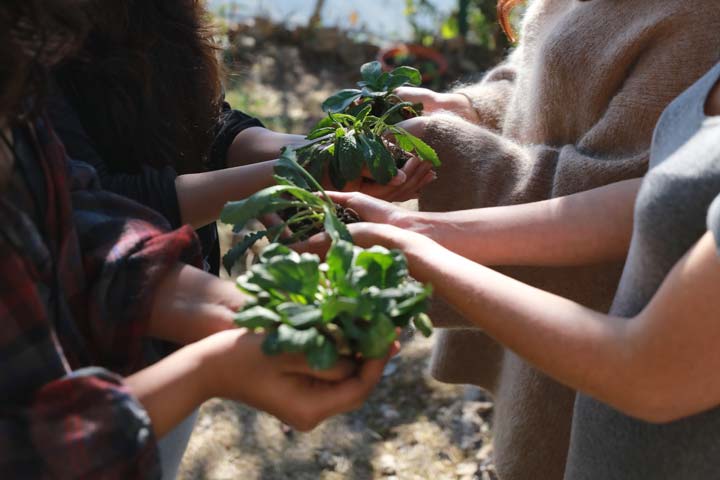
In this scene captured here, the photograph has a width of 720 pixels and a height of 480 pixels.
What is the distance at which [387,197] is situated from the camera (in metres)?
1.59

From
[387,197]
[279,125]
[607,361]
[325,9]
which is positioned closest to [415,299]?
[607,361]

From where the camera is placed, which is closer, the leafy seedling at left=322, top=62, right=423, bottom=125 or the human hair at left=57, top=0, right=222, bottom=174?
the human hair at left=57, top=0, right=222, bottom=174

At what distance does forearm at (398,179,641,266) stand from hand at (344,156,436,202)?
0.69ft

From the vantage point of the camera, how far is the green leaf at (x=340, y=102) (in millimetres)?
1652

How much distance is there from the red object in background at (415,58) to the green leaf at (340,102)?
10.2 feet

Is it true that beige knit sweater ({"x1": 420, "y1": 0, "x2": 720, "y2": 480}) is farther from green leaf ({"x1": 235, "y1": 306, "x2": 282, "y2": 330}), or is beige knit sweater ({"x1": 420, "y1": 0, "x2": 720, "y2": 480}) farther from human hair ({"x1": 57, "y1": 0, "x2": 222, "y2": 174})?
green leaf ({"x1": 235, "y1": 306, "x2": 282, "y2": 330})

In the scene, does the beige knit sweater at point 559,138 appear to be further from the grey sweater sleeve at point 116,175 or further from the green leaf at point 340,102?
the grey sweater sleeve at point 116,175

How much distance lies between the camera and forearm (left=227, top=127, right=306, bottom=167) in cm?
169

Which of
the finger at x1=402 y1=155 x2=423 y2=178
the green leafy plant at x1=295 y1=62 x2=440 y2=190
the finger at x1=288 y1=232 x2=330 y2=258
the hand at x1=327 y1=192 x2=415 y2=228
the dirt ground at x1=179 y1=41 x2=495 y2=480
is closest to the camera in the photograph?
the finger at x1=288 y1=232 x2=330 y2=258

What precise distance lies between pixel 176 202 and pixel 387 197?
1.36ft

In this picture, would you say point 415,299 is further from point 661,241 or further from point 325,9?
point 325,9

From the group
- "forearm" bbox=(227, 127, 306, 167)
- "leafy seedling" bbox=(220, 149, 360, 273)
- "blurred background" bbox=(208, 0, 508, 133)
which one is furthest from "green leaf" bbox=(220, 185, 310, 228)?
"blurred background" bbox=(208, 0, 508, 133)

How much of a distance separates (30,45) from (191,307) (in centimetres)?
40

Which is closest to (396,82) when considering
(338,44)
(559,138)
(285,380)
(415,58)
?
(559,138)
